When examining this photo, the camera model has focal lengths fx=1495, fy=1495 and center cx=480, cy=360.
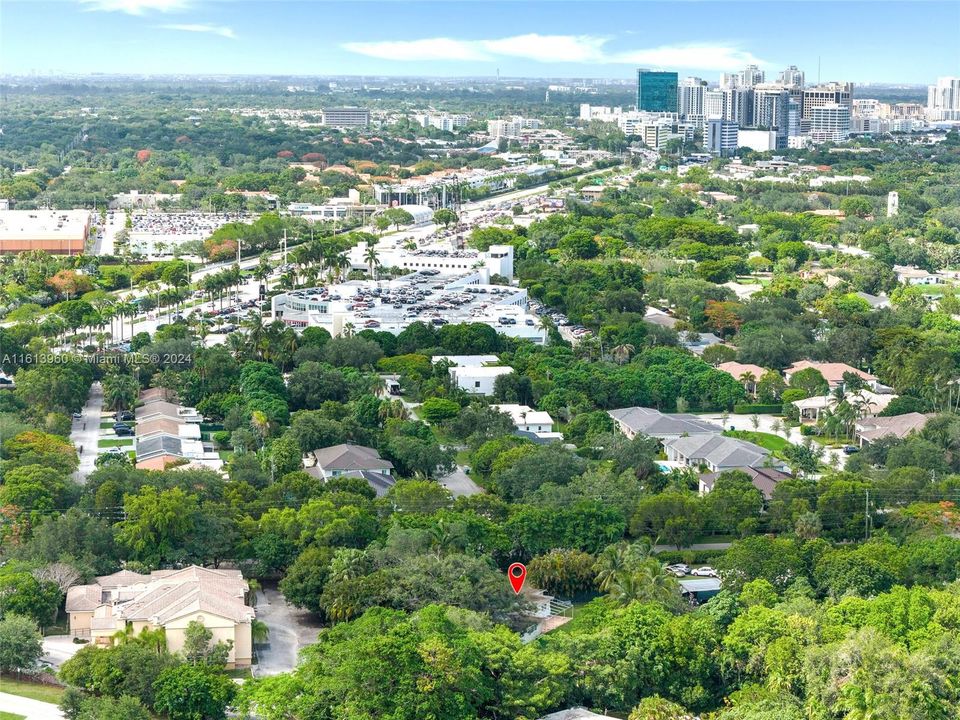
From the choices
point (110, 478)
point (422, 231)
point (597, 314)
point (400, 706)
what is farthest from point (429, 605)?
point (422, 231)

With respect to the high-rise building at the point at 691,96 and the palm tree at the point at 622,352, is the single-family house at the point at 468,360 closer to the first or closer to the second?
the palm tree at the point at 622,352

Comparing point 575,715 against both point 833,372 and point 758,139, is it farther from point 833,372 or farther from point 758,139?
point 758,139

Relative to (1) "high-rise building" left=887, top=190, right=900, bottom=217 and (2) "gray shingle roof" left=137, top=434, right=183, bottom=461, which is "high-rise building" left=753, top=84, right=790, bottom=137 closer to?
(1) "high-rise building" left=887, top=190, right=900, bottom=217

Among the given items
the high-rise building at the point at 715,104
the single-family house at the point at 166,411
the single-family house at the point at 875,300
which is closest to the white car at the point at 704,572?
the single-family house at the point at 166,411

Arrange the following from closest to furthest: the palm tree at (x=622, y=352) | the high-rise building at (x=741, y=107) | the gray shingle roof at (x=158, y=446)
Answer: the gray shingle roof at (x=158, y=446)
the palm tree at (x=622, y=352)
the high-rise building at (x=741, y=107)

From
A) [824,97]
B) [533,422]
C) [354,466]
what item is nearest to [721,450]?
[533,422]

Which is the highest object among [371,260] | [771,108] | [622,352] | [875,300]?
[771,108]

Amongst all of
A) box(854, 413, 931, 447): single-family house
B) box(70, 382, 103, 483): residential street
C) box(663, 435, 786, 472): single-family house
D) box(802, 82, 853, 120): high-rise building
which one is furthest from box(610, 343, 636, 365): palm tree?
box(802, 82, 853, 120): high-rise building
